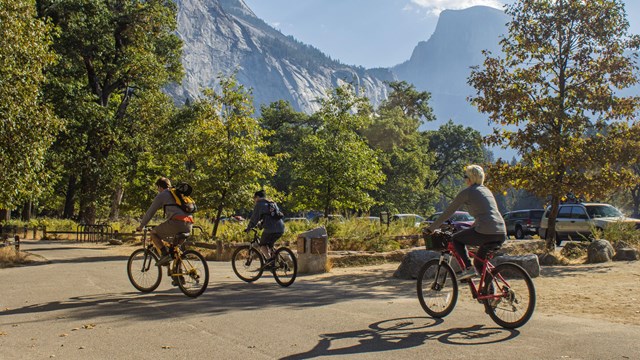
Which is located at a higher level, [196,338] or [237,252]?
[237,252]

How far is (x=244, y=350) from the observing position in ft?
19.2

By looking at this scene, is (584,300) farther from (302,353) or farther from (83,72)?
(83,72)

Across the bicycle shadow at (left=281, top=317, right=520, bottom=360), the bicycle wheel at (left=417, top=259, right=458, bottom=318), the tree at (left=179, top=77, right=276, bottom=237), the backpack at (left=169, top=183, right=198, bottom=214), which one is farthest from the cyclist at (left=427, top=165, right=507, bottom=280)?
the tree at (left=179, top=77, right=276, bottom=237)

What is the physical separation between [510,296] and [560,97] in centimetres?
1199

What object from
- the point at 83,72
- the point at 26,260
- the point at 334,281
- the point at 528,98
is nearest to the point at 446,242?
the point at 334,281

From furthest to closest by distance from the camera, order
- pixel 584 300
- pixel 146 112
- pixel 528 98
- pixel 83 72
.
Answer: pixel 146 112, pixel 83 72, pixel 528 98, pixel 584 300

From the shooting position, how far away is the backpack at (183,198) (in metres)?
9.57

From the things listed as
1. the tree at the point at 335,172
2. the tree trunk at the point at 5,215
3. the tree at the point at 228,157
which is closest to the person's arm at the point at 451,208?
the tree at the point at 228,157

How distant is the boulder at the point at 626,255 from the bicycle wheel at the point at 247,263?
33.4ft

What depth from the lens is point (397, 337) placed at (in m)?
6.39

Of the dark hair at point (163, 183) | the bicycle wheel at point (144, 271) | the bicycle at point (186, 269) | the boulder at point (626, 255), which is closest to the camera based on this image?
the bicycle at point (186, 269)

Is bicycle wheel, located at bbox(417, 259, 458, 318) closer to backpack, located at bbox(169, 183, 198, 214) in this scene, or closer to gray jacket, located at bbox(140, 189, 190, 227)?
backpack, located at bbox(169, 183, 198, 214)

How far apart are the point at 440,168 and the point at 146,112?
4269 centimetres

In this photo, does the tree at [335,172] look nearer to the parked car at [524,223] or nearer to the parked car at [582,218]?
the parked car at [582,218]
